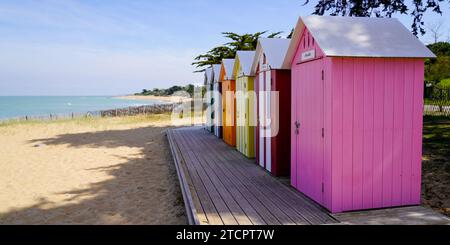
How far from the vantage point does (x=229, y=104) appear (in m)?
12.4

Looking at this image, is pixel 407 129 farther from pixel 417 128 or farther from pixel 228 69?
pixel 228 69

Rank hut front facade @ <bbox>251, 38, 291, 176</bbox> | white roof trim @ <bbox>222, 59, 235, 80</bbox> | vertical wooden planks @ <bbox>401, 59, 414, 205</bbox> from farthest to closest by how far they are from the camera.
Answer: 1. white roof trim @ <bbox>222, 59, 235, 80</bbox>
2. hut front facade @ <bbox>251, 38, 291, 176</bbox>
3. vertical wooden planks @ <bbox>401, 59, 414, 205</bbox>

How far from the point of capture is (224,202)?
19.4 ft

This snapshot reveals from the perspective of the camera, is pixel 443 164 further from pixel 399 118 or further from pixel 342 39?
pixel 342 39

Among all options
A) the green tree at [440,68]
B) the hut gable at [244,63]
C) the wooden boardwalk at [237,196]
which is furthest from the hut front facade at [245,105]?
the green tree at [440,68]

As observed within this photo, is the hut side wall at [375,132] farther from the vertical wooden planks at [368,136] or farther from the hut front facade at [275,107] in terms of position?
the hut front facade at [275,107]

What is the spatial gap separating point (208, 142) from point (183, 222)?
7576 millimetres


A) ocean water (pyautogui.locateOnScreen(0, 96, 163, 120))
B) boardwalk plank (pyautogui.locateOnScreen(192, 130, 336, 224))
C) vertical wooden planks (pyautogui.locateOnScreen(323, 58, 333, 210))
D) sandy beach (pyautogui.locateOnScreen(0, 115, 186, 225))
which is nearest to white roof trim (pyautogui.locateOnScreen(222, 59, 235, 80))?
sandy beach (pyautogui.locateOnScreen(0, 115, 186, 225))

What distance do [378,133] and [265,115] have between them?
3241 mm

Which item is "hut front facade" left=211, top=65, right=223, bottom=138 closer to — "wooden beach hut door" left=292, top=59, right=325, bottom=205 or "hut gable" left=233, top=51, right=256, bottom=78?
"hut gable" left=233, top=51, right=256, bottom=78

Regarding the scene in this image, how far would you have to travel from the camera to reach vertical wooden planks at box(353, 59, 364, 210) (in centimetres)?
521

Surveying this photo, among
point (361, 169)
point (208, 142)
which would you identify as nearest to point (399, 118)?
point (361, 169)

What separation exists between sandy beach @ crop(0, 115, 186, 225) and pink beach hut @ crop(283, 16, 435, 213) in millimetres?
2647

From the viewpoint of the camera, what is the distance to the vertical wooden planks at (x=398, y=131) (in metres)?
5.34
